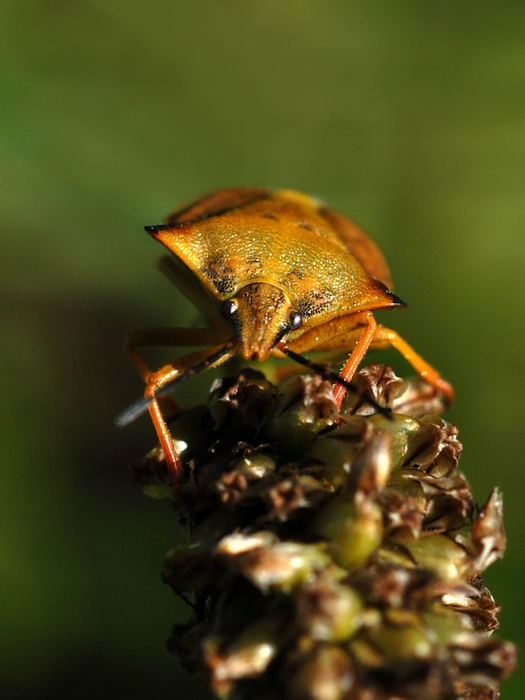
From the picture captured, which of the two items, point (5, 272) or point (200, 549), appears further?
point (5, 272)

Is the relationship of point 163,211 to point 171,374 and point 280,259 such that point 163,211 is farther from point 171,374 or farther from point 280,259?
point 171,374

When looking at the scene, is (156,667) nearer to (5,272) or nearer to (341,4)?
(5,272)

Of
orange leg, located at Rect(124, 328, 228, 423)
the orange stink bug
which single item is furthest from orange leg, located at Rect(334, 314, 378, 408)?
orange leg, located at Rect(124, 328, 228, 423)

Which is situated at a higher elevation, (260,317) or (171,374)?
(260,317)

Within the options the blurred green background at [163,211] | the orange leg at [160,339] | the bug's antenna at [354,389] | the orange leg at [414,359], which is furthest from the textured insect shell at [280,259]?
the blurred green background at [163,211]

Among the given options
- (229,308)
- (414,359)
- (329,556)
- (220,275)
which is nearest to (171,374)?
(229,308)

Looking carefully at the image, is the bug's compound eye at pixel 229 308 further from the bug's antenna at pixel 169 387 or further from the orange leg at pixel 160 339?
the orange leg at pixel 160 339

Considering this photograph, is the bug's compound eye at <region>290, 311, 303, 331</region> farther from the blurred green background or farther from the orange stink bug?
the blurred green background

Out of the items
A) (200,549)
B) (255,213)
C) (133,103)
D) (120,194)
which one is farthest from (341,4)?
(200,549)
